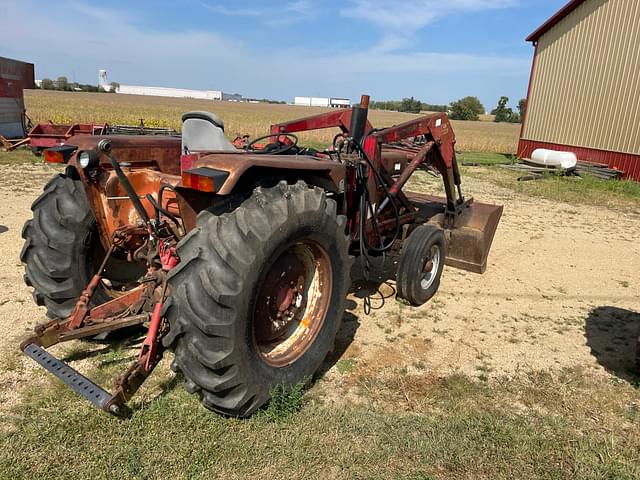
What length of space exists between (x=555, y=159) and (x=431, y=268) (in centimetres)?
1102

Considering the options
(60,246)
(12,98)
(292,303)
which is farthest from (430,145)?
(12,98)

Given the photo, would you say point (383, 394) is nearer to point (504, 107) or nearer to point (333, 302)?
point (333, 302)

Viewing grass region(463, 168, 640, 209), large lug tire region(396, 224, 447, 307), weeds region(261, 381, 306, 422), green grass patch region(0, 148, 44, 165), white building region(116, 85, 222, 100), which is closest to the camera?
weeds region(261, 381, 306, 422)

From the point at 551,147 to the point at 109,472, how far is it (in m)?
16.1

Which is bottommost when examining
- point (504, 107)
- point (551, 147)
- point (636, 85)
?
point (551, 147)

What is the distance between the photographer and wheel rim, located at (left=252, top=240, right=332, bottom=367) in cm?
278

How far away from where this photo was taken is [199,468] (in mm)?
2279

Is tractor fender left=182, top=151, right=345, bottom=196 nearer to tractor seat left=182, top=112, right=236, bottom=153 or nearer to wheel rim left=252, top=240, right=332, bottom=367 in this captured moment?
tractor seat left=182, top=112, right=236, bottom=153

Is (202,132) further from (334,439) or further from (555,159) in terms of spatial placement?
(555,159)

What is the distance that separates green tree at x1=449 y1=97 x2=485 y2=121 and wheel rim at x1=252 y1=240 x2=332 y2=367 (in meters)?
72.4

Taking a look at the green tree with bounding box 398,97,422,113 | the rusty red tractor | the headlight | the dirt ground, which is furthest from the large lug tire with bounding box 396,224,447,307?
the green tree with bounding box 398,97,422,113

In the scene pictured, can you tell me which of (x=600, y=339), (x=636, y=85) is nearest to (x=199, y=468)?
(x=600, y=339)

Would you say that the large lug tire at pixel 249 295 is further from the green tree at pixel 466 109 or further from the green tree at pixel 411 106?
the green tree at pixel 411 106

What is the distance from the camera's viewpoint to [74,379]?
92.2 inches
